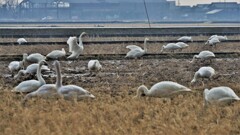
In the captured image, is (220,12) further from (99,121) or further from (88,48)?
(99,121)

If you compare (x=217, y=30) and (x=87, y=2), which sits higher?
(x=87, y=2)

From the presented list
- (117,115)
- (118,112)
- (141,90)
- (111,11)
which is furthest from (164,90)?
(111,11)

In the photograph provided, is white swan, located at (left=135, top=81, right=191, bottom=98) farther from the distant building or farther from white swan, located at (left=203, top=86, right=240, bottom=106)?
the distant building

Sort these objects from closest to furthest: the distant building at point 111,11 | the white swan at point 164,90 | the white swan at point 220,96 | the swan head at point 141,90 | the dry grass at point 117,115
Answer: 1. the dry grass at point 117,115
2. the white swan at point 220,96
3. the white swan at point 164,90
4. the swan head at point 141,90
5. the distant building at point 111,11

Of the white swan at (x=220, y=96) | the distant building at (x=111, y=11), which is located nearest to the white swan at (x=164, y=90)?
the white swan at (x=220, y=96)

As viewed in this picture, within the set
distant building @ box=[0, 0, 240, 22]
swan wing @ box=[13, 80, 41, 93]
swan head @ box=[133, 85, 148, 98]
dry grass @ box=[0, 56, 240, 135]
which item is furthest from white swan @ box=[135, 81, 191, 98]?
distant building @ box=[0, 0, 240, 22]

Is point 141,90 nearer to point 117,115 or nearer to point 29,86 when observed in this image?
point 117,115

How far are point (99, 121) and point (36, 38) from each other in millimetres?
25044

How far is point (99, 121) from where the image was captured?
27.6 ft

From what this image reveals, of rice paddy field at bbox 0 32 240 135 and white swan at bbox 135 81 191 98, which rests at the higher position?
white swan at bbox 135 81 191 98

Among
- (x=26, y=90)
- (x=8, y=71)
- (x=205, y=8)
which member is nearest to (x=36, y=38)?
(x=8, y=71)

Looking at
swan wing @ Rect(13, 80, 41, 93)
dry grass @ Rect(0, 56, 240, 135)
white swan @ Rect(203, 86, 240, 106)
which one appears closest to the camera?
dry grass @ Rect(0, 56, 240, 135)

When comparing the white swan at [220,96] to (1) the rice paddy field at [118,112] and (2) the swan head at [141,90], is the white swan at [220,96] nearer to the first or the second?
(1) the rice paddy field at [118,112]

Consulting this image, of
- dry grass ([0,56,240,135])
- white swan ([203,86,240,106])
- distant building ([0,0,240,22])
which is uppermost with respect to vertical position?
distant building ([0,0,240,22])
